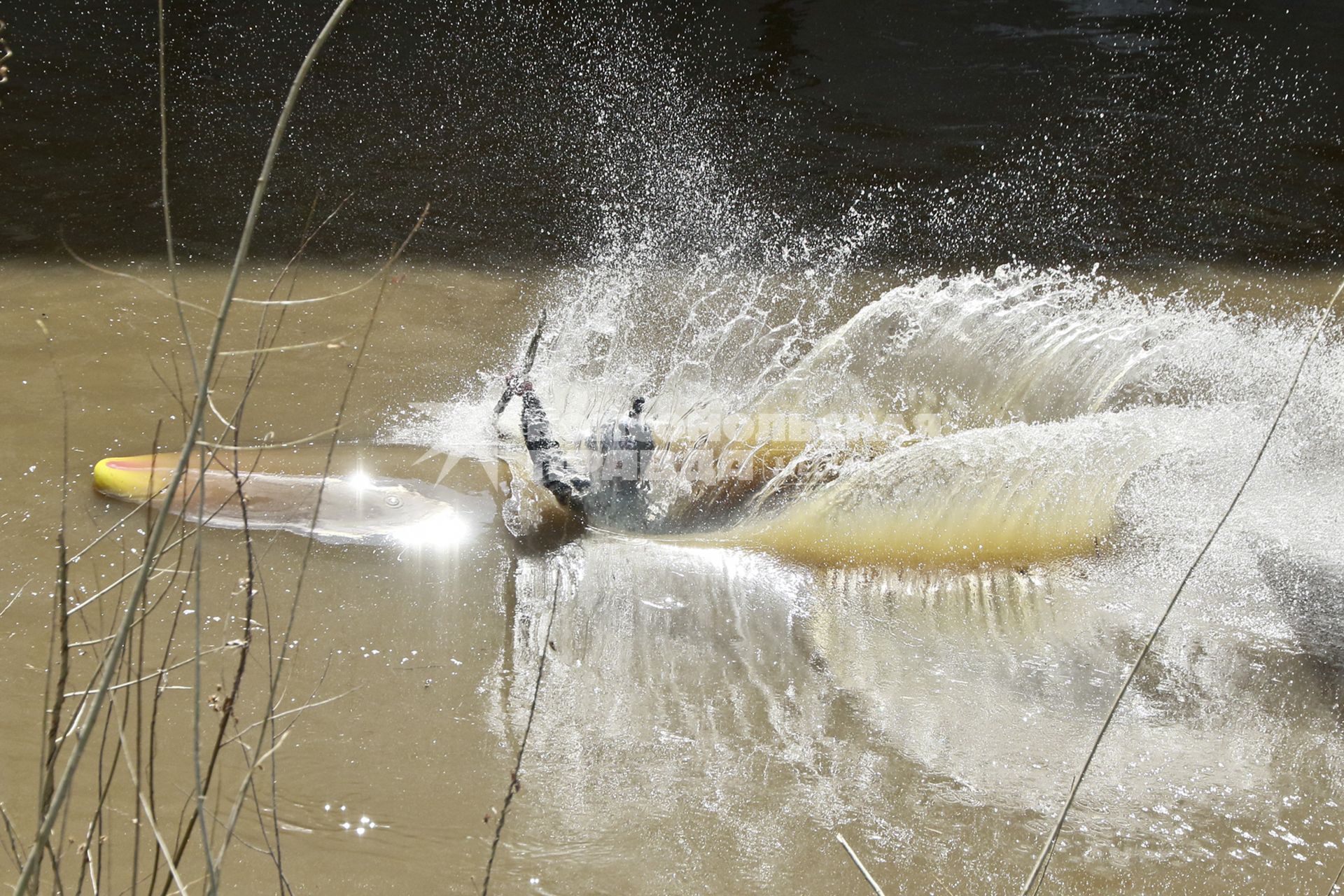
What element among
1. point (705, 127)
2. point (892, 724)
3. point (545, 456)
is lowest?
point (892, 724)

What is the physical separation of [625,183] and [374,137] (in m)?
1.40

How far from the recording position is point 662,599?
9.91 feet

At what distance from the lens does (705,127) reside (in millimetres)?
5840

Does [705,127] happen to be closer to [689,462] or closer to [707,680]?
[689,462]

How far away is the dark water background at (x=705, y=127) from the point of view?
16.2 feet

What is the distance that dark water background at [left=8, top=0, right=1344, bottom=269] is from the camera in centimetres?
494

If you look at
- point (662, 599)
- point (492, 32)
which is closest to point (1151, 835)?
point (662, 599)

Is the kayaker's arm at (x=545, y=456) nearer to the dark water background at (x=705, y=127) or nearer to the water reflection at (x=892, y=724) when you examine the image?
the water reflection at (x=892, y=724)

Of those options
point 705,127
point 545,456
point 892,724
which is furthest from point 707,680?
point 705,127

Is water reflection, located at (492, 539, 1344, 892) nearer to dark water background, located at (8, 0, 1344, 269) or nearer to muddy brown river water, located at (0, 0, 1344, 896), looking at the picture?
muddy brown river water, located at (0, 0, 1344, 896)

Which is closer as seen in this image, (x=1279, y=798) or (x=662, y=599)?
(x=1279, y=798)

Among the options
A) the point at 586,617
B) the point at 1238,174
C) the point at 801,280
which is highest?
the point at 1238,174

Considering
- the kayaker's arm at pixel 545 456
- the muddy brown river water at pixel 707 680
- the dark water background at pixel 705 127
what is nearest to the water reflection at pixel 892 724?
the muddy brown river water at pixel 707 680

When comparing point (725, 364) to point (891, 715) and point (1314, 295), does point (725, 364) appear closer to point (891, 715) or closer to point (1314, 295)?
point (891, 715)
